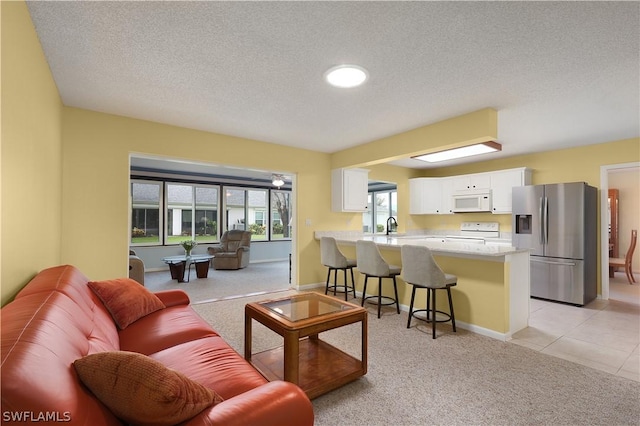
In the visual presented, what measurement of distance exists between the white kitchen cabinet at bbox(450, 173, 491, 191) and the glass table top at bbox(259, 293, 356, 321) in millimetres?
4609

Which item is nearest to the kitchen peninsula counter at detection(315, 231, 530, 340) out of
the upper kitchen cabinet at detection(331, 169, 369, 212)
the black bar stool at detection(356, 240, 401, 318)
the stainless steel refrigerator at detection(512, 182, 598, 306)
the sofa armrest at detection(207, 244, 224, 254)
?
the black bar stool at detection(356, 240, 401, 318)

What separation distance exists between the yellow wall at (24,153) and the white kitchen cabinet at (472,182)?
21.0 feet

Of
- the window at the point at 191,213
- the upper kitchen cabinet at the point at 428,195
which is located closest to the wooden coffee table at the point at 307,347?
the upper kitchen cabinet at the point at 428,195

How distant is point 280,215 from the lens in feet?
30.1

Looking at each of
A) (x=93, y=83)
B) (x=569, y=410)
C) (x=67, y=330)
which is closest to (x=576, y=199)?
(x=569, y=410)

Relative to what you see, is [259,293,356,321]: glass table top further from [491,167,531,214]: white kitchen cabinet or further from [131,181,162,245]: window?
[131,181,162,245]: window

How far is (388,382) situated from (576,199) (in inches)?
159

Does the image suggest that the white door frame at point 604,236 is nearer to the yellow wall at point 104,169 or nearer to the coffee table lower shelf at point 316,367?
the coffee table lower shelf at point 316,367

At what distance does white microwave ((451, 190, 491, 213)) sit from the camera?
573 cm

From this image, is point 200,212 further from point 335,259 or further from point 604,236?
point 604,236

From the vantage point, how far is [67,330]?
1183 millimetres

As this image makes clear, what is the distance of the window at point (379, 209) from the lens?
8.16 meters

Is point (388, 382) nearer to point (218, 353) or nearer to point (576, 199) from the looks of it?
point (218, 353)

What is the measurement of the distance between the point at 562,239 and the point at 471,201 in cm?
179
